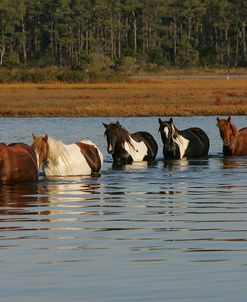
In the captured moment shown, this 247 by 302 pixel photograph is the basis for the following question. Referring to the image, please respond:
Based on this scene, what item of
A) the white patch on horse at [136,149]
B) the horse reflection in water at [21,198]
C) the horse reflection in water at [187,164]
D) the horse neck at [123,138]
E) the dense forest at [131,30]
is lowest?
the horse reflection in water at [187,164]

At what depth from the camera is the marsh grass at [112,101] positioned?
40.6 metres

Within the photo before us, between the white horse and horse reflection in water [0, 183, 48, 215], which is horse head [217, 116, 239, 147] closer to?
the white horse

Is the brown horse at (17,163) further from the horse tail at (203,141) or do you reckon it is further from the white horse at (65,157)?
the horse tail at (203,141)

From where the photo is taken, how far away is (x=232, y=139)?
2395 centimetres

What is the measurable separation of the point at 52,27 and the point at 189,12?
15.1 m

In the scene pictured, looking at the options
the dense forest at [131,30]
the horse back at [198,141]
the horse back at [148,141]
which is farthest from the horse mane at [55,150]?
the dense forest at [131,30]

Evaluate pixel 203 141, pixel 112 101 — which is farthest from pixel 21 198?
pixel 112 101

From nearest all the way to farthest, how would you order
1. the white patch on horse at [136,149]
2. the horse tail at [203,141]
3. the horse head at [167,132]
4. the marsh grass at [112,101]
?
1. the white patch on horse at [136,149]
2. the horse head at [167,132]
3. the horse tail at [203,141]
4. the marsh grass at [112,101]

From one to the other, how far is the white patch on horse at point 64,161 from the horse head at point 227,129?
4.70 meters

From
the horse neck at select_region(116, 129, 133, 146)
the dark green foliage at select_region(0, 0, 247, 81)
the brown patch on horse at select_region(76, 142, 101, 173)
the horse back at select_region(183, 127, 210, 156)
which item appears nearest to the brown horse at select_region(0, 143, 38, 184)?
the brown patch on horse at select_region(76, 142, 101, 173)

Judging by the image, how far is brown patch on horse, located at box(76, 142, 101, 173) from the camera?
64.3 feet

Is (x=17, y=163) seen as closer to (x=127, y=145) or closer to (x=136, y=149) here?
(x=127, y=145)

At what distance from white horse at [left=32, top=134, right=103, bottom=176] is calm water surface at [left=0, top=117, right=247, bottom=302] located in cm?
28

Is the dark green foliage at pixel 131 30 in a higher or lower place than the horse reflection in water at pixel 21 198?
higher
